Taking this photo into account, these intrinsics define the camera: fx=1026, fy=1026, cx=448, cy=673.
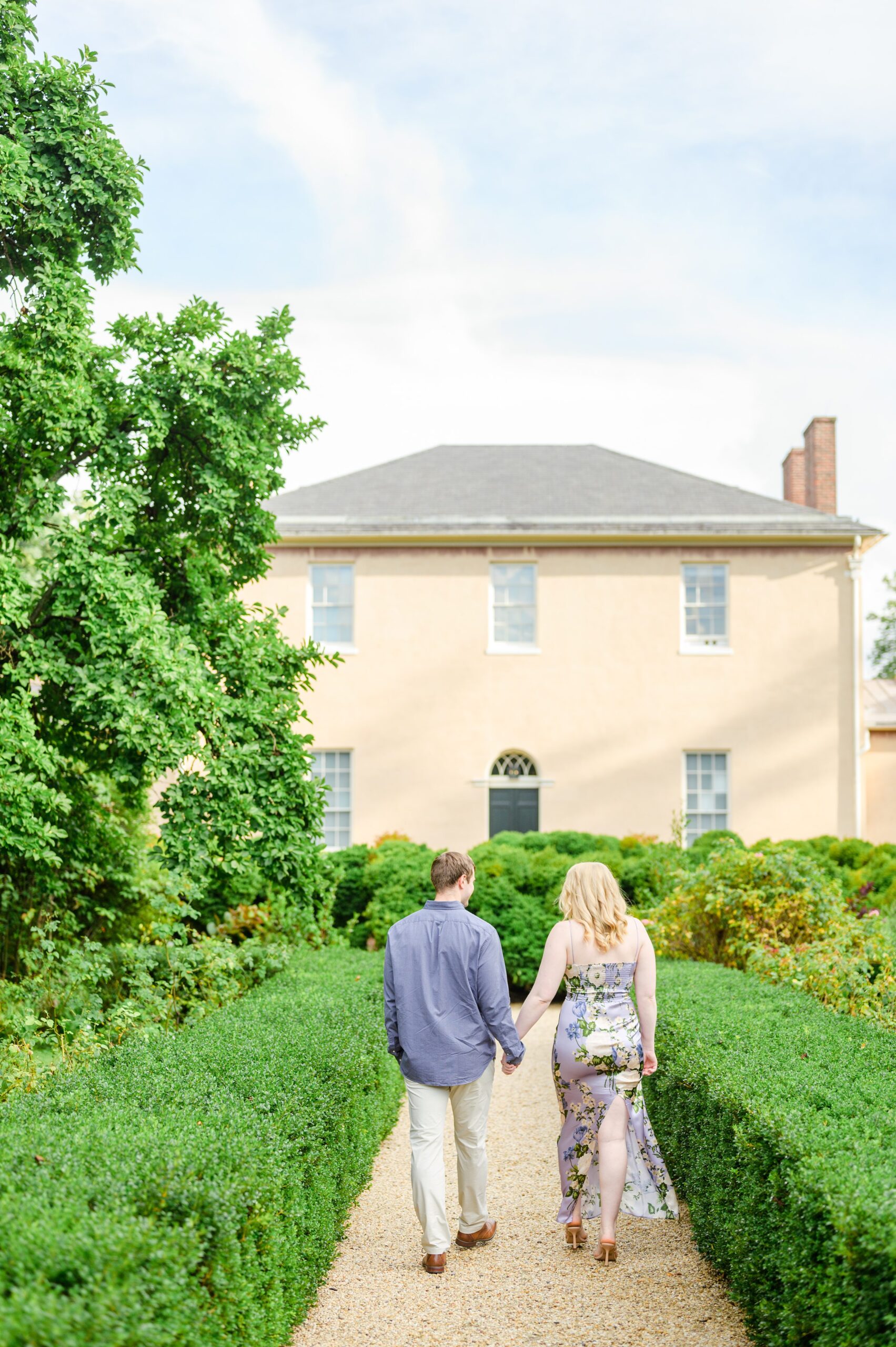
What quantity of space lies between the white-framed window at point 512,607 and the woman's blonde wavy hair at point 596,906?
14.2 meters

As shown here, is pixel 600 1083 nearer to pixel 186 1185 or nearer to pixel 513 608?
pixel 186 1185

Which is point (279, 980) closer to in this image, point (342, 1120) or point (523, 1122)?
point (523, 1122)

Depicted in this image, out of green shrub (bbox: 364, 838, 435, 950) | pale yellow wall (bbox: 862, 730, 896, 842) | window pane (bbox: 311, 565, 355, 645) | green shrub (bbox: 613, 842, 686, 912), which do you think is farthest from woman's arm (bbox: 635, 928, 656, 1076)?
pale yellow wall (bbox: 862, 730, 896, 842)

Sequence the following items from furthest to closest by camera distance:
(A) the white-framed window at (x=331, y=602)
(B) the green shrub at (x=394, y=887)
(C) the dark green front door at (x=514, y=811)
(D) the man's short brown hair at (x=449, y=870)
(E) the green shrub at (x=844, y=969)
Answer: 1. (A) the white-framed window at (x=331, y=602)
2. (C) the dark green front door at (x=514, y=811)
3. (B) the green shrub at (x=394, y=887)
4. (E) the green shrub at (x=844, y=969)
5. (D) the man's short brown hair at (x=449, y=870)

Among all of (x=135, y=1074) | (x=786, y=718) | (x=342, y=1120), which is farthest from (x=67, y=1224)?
(x=786, y=718)

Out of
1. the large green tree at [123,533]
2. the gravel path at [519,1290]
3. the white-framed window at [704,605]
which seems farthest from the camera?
the white-framed window at [704,605]

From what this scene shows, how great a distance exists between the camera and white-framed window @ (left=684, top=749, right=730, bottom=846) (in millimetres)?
18578

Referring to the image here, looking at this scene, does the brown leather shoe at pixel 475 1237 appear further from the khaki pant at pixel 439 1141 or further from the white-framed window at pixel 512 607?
the white-framed window at pixel 512 607

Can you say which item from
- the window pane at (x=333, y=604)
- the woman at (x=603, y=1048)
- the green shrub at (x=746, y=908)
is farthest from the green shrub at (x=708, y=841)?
the woman at (x=603, y=1048)

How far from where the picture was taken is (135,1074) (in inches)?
180

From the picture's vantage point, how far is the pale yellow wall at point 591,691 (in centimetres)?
1856

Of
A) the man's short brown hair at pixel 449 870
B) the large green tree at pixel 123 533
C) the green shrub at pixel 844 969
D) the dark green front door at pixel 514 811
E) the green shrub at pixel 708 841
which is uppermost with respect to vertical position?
the large green tree at pixel 123 533

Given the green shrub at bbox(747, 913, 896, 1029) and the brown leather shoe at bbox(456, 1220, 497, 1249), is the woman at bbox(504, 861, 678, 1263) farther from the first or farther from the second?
the green shrub at bbox(747, 913, 896, 1029)

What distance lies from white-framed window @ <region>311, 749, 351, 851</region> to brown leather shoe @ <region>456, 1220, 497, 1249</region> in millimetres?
13781
